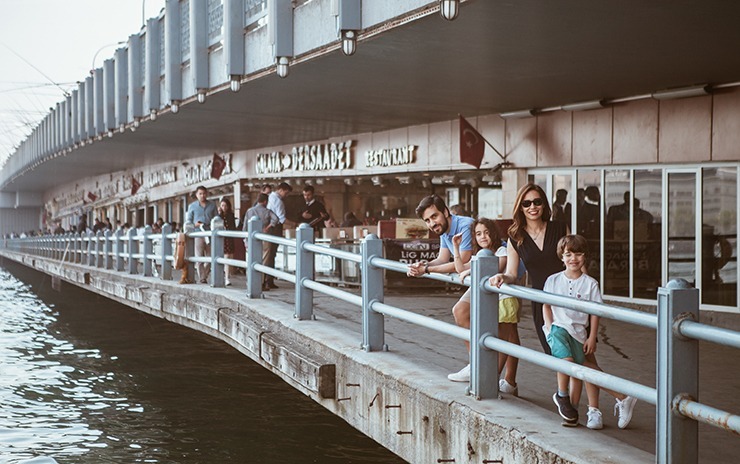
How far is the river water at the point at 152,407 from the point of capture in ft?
34.2

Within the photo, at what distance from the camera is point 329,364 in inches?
336

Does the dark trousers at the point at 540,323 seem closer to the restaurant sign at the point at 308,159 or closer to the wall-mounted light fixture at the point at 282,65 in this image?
the wall-mounted light fixture at the point at 282,65

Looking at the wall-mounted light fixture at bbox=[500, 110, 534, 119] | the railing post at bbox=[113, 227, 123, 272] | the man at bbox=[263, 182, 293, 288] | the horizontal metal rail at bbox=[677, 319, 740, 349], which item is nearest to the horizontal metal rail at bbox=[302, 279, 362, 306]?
the horizontal metal rail at bbox=[677, 319, 740, 349]

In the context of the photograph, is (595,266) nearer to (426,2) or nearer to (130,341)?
(426,2)

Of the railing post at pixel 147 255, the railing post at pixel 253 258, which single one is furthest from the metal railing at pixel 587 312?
the railing post at pixel 147 255

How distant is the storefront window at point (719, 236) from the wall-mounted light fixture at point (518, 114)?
4464 millimetres

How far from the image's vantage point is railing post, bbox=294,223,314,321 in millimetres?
10523

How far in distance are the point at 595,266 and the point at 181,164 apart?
25635 millimetres

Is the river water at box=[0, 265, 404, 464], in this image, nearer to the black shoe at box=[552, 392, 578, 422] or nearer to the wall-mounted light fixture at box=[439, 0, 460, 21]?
the wall-mounted light fixture at box=[439, 0, 460, 21]

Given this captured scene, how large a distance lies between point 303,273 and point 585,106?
787 cm

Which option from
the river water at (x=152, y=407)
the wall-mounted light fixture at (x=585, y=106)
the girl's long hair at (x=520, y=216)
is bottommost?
the river water at (x=152, y=407)

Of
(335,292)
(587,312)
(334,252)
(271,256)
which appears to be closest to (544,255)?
(587,312)

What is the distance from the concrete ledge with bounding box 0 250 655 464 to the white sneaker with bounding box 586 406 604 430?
7.9 inches

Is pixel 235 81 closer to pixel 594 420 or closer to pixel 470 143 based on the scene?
pixel 470 143
